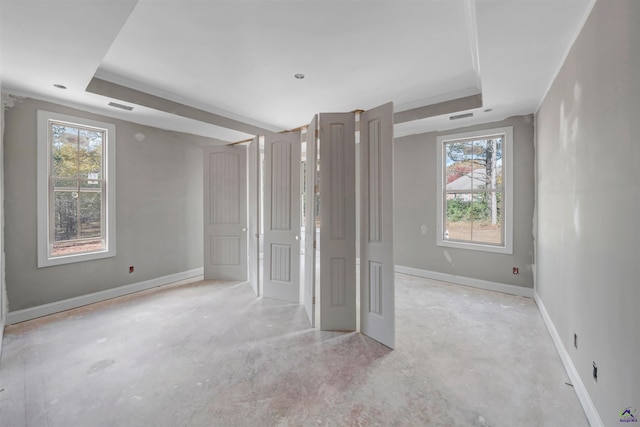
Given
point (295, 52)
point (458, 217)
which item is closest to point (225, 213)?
point (295, 52)

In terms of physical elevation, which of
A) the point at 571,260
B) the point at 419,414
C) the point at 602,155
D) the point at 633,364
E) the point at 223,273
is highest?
the point at 602,155

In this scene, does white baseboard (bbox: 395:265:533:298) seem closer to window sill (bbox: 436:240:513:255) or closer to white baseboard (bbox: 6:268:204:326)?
window sill (bbox: 436:240:513:255)

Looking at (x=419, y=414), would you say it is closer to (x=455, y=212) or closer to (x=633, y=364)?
(x=633, y=364)

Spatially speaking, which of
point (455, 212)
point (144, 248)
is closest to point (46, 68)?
point (144, 248)

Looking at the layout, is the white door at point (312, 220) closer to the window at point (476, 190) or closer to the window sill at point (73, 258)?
the window at point (476, 190)

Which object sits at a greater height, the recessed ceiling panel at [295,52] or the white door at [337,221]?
the recessed ceiling panel at [295,52]

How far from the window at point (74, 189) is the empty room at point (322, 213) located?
27 mm

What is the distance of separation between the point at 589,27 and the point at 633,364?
1962 millimetres

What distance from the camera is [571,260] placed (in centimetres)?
217

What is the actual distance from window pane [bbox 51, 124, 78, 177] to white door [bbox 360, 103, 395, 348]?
3.66 m

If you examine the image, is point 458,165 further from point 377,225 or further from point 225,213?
point 225,213

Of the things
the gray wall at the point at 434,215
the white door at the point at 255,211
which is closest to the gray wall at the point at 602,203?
the gray wall at the point at 434,215

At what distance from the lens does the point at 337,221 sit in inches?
113

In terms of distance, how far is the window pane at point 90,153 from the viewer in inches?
143
